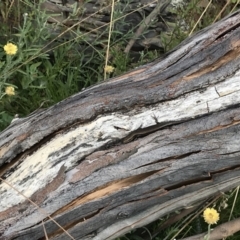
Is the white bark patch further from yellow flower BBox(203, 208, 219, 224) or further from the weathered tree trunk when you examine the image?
yellow flower BBox(203, 208, 219, 224)

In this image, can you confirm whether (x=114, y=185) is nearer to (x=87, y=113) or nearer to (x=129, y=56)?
(x=87, y=113)

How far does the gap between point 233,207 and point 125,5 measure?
4.54 feet

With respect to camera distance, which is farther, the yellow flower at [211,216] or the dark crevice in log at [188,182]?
the yellow flower at [211,216]

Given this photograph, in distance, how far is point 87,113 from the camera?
2.06 metres

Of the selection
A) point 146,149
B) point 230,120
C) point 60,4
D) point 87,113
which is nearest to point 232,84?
point 230,120

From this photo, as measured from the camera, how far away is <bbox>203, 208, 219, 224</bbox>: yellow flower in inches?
94.3

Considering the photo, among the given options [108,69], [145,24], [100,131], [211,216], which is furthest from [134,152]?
[145,24]

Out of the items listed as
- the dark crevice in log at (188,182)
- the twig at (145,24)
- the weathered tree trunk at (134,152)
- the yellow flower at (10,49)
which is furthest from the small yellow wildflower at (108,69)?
the dark crevice in log at (188,182)

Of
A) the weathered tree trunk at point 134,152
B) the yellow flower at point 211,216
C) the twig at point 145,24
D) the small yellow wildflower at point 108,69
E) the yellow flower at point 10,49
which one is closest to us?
the weathered tree trunk at point 134,152

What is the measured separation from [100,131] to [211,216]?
75cm

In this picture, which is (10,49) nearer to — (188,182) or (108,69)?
(108,69)

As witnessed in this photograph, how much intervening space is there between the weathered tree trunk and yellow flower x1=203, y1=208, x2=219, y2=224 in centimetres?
35

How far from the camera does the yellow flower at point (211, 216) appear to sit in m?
2.39

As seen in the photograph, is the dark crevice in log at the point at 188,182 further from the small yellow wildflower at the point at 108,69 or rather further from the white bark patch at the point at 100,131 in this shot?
the small yellow wildflower at the point at 108,69
